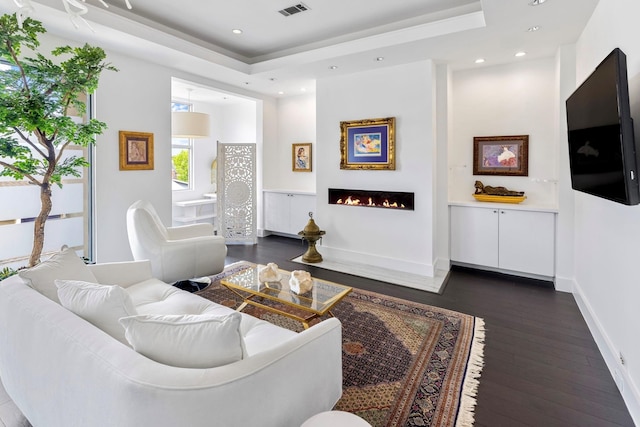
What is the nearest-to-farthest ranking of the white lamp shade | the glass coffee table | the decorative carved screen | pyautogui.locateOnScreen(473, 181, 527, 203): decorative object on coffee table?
the glass coffee table, pyautogui.locateOnScreen(473, 181, 527, 203): decorative object on coffee table, the white lamp shade, the decorative carved screen

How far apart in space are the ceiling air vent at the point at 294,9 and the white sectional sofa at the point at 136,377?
3135mm

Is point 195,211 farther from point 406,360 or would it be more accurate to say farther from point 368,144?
point 406,360

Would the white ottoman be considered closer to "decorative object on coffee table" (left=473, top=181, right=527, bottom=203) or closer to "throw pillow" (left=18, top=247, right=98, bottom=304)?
"throw pillow" (left=18, top=247, right=98, bottom=304)

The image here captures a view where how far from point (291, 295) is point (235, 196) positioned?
3906mm

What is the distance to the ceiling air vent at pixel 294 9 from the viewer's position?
3.40 metres

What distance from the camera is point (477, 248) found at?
14.4ft

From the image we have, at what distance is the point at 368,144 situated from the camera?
184 inches

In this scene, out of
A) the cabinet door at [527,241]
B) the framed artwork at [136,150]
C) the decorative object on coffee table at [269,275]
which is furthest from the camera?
the framed artwork at [136,150]

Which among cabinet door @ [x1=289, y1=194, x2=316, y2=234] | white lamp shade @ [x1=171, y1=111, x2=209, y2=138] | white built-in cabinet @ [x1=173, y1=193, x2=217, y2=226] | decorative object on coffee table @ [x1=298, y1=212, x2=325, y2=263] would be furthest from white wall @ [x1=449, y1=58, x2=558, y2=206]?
white built-in cabinet @ [x1=173, y1=193, x2=217, y2=226]

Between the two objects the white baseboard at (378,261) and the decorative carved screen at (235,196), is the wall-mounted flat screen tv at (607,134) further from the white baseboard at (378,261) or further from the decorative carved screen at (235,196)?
the decorative carved screen at (235,196)

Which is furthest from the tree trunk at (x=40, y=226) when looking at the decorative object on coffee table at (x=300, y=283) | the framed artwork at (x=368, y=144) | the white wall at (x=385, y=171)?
the framed artwork at (x=368, y=144)

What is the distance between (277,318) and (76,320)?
184cm

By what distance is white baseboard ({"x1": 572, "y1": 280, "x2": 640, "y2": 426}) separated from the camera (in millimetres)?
1853

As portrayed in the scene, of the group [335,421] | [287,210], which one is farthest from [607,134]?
[287,210]
